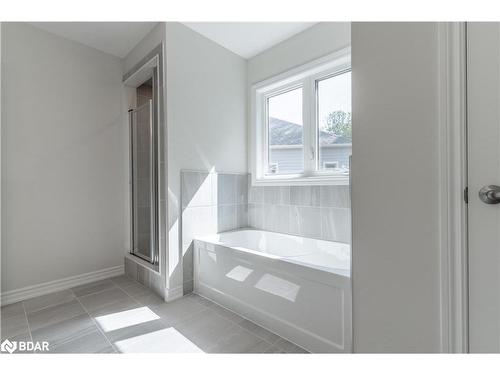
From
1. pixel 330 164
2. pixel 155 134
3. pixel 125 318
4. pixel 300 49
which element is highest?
pixel 300 49

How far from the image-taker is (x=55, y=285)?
230 centimetres

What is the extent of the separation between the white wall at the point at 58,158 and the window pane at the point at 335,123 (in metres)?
2.24

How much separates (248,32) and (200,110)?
2.98 feet

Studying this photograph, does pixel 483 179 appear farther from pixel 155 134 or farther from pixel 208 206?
pixel 155 134

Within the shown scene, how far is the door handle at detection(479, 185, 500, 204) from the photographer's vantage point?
2.32 feet

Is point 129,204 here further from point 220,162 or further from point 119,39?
point 119,39

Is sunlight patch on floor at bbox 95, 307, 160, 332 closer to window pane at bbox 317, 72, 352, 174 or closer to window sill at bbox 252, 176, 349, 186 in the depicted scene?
window sill at bbox 252, 176, 349, 186

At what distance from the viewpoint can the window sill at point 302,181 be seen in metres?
2.15

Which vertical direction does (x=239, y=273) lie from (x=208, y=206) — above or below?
below

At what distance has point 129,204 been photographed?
2807 millimetres

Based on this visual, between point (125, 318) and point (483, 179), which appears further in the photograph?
point (125, 318)

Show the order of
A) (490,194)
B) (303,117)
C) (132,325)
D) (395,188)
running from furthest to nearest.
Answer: (303,117)
(132,325)
(395,188)
(490,194)

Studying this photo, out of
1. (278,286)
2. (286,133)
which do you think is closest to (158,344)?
(278,286)
